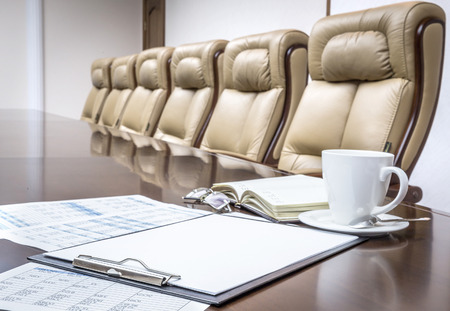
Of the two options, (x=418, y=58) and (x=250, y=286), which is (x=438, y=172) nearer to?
(x=418, y=58)

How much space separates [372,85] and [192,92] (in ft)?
5.48

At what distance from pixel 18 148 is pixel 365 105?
1327 mm

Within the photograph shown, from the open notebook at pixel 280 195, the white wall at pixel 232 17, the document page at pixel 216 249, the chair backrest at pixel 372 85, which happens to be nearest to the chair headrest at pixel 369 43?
the chair backrest at pixel 372 85

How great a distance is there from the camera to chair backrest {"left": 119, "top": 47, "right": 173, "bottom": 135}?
3.92m

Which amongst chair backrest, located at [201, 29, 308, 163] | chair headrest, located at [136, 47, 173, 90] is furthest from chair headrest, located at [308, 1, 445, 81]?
chair headrest, located at [136, 47, 173, 90]

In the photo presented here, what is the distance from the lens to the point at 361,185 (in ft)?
2.03

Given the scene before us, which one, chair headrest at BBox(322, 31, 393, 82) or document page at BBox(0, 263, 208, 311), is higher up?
chair headrest at BBox(322, 31, 393, 82)

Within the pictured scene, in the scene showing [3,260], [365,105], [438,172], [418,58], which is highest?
[418,58]

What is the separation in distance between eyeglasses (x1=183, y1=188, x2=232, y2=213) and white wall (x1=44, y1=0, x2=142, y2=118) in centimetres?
704

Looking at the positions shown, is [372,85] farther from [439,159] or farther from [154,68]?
[154,68]

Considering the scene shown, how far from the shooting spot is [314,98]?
2256 millimetres

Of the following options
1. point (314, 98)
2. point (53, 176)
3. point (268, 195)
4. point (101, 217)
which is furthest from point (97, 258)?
point (314, 98)

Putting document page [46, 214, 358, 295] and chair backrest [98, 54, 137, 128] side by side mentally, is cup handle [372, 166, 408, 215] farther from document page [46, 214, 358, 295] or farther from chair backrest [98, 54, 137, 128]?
chair backrest [98, 54, 137, 128]

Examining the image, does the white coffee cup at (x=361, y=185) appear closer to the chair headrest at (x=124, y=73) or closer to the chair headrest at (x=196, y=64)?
the chair headrest at (x=196, y=64)
